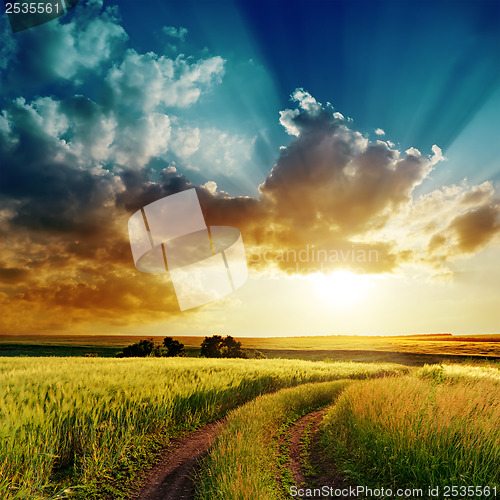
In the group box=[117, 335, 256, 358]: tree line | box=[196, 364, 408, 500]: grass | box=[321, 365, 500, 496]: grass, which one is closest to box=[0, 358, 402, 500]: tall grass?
box=[196, 364, 408, 500]: grass

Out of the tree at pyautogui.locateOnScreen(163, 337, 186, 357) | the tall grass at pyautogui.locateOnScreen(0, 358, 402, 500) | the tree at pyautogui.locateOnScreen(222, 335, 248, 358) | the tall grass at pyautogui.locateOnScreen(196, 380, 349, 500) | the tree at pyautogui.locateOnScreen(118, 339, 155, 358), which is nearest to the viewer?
the tall grass at pyautogui.locateOnScreen(196, 380, 349, 500)

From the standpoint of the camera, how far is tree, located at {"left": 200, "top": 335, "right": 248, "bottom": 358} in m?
48.2

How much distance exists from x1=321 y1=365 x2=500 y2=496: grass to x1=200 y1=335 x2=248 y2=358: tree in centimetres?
4093

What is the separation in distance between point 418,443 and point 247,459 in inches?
131

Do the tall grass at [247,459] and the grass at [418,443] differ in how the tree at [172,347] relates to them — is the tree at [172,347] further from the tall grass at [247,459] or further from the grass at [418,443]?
the grass at [418,443]

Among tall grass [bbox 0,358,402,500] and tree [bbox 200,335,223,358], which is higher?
tall grass [bbox 0,358,402,500]

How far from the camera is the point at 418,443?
6.32 m

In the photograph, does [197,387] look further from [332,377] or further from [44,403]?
[332,377]

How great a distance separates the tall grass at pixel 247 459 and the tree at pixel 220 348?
125 ft

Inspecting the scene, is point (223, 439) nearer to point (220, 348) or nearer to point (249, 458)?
point (249, 458)

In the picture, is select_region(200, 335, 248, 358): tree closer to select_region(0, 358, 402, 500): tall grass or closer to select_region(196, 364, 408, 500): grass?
select_region(0, 358, 402, 500): tall grass

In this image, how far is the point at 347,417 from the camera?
9.09 m

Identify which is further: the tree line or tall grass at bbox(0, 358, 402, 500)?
the tree line

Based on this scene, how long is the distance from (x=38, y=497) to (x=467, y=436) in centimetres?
777
